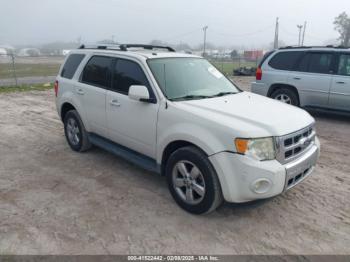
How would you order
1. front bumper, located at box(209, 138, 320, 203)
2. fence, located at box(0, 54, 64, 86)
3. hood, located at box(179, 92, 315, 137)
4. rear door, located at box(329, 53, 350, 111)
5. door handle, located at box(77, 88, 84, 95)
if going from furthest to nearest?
fence, located at box(0, 54, 64, 86) < rear door, located at box(329, 53, 350, 111) < door handle, located at box(77, 88, 84, 95) < hood, located at box(179, 92, 315, 137) < front bumper, located at box(209, 138, 320, 203)

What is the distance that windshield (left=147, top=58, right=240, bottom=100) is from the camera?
156 inches

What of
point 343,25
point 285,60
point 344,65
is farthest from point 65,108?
point 343,25

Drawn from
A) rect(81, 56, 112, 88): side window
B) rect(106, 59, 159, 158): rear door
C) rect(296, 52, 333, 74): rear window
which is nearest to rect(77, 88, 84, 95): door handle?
rect(81, 56, 112, 88): side window

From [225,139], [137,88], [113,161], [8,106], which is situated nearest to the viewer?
[225,139]

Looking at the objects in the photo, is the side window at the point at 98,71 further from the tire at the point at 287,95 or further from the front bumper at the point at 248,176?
the tire at the point at 287,95

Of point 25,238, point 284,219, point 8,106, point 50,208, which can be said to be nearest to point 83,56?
point 50,208

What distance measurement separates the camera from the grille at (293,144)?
322 centimetres

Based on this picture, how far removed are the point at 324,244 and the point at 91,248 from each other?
2296mm

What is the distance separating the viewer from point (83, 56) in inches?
211

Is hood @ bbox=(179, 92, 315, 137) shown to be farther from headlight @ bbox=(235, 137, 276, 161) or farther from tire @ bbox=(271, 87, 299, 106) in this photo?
tire @ bbox=(271, 87, 299, 106)

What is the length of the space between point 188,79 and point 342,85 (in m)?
5.08

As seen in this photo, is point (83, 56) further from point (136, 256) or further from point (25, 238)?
point (136, 256)

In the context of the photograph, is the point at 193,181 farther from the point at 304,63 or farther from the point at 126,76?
the point at 304,63

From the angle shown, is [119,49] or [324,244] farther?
[119,49]
